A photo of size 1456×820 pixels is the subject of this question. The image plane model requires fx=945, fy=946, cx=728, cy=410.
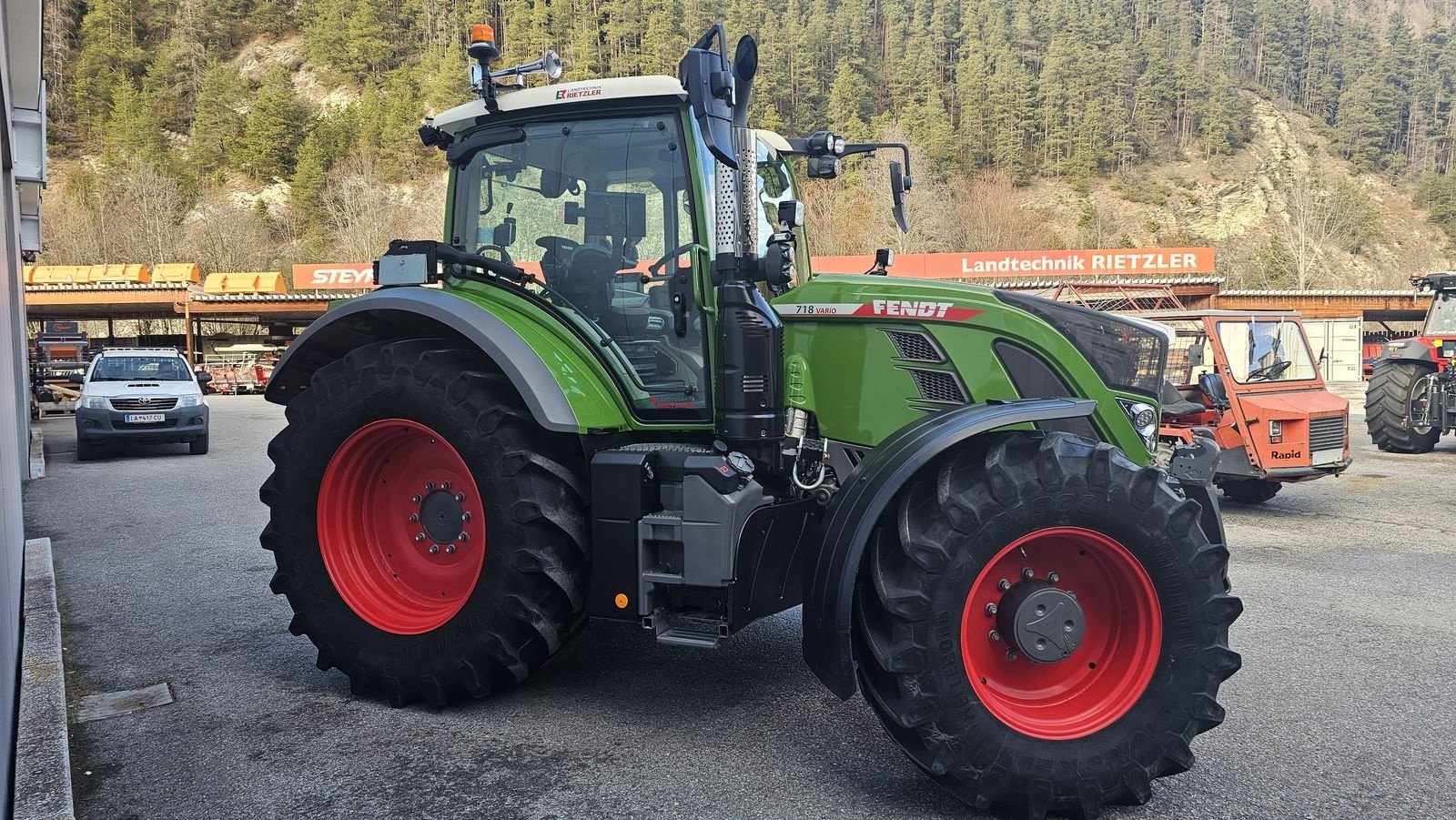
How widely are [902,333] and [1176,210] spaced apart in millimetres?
80520

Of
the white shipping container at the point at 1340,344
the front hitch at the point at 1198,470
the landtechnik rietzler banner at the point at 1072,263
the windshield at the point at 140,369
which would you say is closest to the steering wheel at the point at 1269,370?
the front hitch at the point at 1198,470

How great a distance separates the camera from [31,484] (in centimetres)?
1081

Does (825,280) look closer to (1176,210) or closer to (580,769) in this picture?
(580,769)

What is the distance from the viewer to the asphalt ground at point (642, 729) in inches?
120

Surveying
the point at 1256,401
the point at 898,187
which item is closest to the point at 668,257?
the point at 898,187

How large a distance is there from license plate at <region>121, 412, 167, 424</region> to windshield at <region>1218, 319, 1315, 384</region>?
1363 cm

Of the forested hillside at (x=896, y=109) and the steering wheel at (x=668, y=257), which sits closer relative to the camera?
the steering wheel at (x=668, y=257)

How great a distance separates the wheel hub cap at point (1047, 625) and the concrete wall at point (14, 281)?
311 centimetres

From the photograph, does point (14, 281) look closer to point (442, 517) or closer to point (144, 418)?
point (144, 418)

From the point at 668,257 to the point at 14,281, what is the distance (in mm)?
8606

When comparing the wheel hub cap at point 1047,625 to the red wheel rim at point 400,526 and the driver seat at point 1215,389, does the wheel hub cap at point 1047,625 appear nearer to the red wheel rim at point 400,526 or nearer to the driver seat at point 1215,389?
the red wheel rim at point 400,526

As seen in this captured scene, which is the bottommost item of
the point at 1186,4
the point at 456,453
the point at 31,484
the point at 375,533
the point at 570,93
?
the point at 31,484

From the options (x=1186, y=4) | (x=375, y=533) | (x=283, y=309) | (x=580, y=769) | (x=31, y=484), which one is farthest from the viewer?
(x=1186, y=4)

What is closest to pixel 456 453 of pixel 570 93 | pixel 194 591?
pixel 570 93
